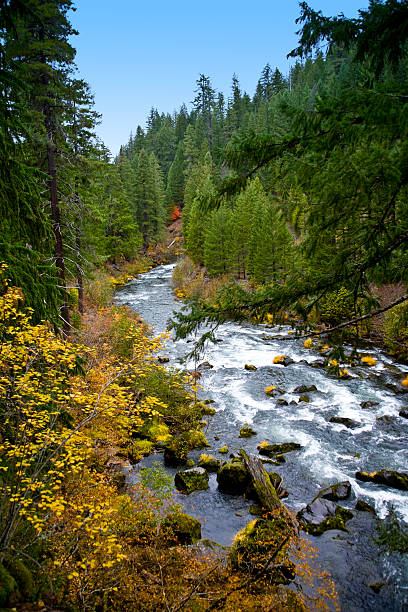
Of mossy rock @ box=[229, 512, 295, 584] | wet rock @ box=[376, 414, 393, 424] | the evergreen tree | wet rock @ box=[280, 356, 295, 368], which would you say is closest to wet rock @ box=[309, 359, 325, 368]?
wet rock @ box=[280, 356, 295, 368]

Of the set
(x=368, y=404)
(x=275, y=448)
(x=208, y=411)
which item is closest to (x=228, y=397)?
(x=208, y=411)

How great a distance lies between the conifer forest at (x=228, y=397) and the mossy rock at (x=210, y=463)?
7cm

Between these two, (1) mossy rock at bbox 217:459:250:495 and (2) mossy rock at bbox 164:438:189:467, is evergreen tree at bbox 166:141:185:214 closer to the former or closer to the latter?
(2) mossy rock at bbox 164:438:189:467

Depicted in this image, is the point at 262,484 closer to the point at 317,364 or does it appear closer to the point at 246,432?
the point at 246,432

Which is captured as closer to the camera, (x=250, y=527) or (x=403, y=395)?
(x=250, y=527)

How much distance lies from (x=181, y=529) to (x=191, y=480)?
2.39 meters

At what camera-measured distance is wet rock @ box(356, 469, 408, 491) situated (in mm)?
10031

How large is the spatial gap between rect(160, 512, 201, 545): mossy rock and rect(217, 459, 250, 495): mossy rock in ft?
6.45

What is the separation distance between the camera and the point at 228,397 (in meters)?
16.0

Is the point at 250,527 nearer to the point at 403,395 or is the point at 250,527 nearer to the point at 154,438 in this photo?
the point at 154,438

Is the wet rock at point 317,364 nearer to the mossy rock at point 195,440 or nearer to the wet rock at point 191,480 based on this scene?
the mossy rock at point 195,440

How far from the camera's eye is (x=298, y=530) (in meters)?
8.45

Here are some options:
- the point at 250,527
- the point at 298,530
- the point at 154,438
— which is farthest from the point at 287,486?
the point at 154,438

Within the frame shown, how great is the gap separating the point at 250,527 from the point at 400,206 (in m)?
7.50
